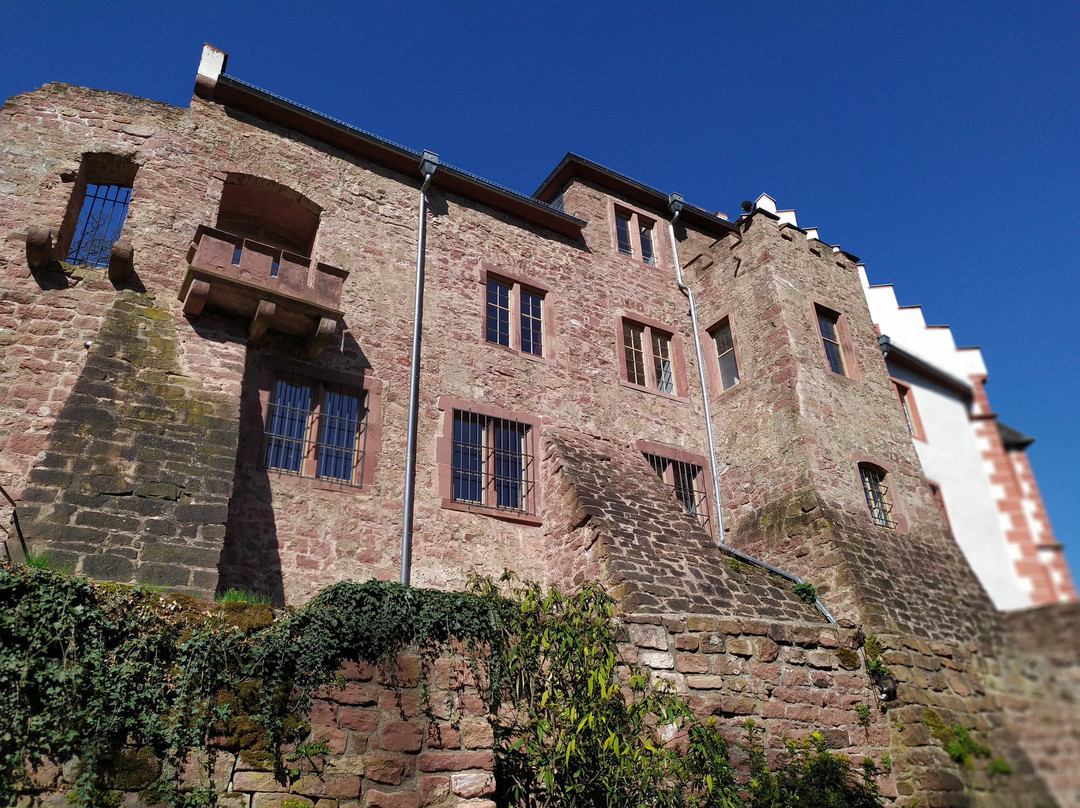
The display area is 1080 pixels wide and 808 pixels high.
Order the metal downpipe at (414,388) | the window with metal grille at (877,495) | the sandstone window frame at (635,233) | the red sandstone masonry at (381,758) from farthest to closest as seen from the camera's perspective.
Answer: the sandstone window frame at (635,233)
the window with metal grille at (877,495)
the metal downpipe at (414,388)
the red sandstone masonry at (381,758)

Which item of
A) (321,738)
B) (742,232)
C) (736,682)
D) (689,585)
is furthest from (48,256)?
(742,232)

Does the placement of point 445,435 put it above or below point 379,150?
below

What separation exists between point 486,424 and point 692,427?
15.1 feet

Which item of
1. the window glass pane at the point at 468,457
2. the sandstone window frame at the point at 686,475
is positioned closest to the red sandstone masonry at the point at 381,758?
the window glass pane at the point at 468,457

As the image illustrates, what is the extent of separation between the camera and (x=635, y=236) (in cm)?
1694

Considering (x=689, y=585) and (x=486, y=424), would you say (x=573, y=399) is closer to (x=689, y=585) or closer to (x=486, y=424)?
(x=486, y=424)

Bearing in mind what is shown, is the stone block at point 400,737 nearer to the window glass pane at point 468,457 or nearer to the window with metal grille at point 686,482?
the window glass pane at point 468,457

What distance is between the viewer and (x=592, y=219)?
54.0 feet

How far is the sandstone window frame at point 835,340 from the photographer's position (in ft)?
48.2

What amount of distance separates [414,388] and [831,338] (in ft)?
28.3

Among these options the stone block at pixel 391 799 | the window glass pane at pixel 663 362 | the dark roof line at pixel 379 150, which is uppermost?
the dark roof line at pixel 379 150

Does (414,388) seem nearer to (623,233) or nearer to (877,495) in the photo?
(623,233)

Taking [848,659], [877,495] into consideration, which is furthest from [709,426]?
[848,659]

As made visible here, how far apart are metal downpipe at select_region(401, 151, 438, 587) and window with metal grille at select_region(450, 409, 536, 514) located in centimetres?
70
